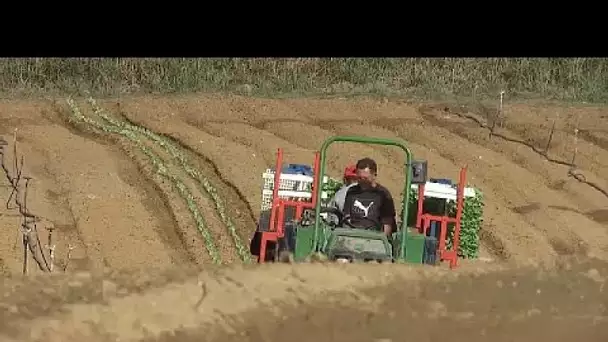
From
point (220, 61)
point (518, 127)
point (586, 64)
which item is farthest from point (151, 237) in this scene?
point (586, 64)

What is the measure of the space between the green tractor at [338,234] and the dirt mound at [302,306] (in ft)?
2.09

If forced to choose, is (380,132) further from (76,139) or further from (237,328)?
(237,328)

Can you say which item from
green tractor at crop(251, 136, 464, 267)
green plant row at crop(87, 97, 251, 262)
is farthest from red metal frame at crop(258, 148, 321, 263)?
green plant row at crop(87, 97, 251, 262)

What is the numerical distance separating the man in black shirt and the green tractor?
0.21 feet

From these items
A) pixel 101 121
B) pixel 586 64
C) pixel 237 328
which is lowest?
pixel 237 328

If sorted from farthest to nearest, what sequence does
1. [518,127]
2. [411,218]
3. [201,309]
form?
[518,127] → [411,218] → [201,309]

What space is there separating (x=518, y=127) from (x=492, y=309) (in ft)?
36.1

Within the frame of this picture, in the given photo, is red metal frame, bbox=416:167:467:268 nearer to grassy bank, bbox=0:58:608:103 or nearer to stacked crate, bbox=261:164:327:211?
stacked crate, bbox=261:164:327:211

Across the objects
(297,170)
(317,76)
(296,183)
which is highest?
(317,76)

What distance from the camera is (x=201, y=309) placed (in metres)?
6.50

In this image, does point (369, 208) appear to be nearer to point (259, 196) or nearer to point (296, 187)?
point (296, 187)

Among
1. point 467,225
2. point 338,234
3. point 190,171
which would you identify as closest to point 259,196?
point 190,171

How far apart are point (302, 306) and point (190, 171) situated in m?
7.37

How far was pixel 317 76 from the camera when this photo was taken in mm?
20531
